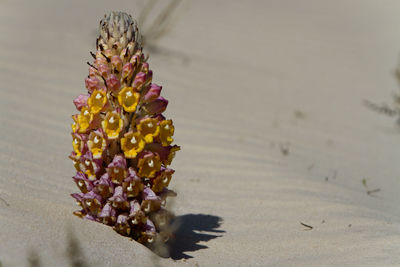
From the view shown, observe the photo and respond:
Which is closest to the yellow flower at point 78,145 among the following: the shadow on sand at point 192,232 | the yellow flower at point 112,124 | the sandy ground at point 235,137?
the yellow flower at point 112,124

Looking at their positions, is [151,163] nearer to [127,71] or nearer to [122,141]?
[122,141]

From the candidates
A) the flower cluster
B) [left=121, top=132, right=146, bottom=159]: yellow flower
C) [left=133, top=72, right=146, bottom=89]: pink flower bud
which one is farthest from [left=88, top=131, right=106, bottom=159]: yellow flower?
[left=133, top=72, right=146, bottom=89]: pink flower bud

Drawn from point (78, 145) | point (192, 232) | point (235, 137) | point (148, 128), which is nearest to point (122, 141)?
point (148, 128)

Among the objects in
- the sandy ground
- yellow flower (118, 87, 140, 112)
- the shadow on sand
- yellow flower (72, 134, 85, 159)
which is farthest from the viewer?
the shadow on sand

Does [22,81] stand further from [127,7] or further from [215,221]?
[127,7]

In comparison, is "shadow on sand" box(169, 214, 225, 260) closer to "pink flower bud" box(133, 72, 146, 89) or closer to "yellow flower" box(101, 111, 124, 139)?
"yellow flower" box(101, 111, 124, 139)

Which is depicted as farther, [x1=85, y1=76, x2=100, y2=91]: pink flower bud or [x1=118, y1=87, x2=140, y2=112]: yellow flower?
[x1=85, y1=76, x2=100, y2=91]: pink flower bud
